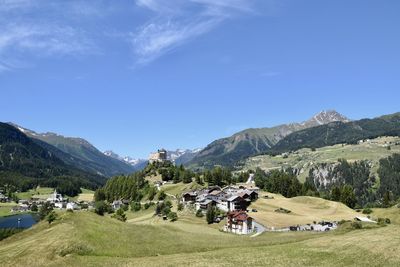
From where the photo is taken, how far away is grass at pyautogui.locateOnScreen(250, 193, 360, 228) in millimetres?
144375

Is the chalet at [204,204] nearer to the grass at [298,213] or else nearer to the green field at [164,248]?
the grass at [298,213]

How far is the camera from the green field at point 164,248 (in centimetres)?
6875

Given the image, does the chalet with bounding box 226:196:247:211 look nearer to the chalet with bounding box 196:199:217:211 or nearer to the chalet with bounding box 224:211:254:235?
the chalet with bounding box 196:199:217:211

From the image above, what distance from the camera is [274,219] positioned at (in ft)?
484

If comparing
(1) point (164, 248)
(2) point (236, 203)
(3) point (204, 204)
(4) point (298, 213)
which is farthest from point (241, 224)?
(3) point (204, 204)

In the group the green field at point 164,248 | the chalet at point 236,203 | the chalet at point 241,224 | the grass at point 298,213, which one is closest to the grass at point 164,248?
the green field at point 164,248

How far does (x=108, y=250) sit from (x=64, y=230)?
1380 centimetres

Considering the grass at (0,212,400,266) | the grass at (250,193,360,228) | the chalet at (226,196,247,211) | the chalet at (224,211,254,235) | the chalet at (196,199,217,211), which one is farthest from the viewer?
the chalet at (196,199,217,211)

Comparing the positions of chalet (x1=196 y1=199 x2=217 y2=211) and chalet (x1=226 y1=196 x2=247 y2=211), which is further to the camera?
chalet (x1=196 y1=199 x2=217 y2=211)

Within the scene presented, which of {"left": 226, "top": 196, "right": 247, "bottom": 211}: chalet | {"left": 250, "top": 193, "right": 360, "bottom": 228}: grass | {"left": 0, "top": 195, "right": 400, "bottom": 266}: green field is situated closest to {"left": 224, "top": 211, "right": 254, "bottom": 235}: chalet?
{"left": 250, "top": 193, "right": 360, "bottom": 228}: grass

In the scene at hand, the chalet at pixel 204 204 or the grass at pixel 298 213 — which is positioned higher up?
the chalet at pixel 204 204

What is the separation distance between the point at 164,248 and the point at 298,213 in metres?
91.5

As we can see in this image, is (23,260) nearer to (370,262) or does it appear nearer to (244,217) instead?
(370,262)

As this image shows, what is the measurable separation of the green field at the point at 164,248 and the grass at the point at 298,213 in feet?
131
